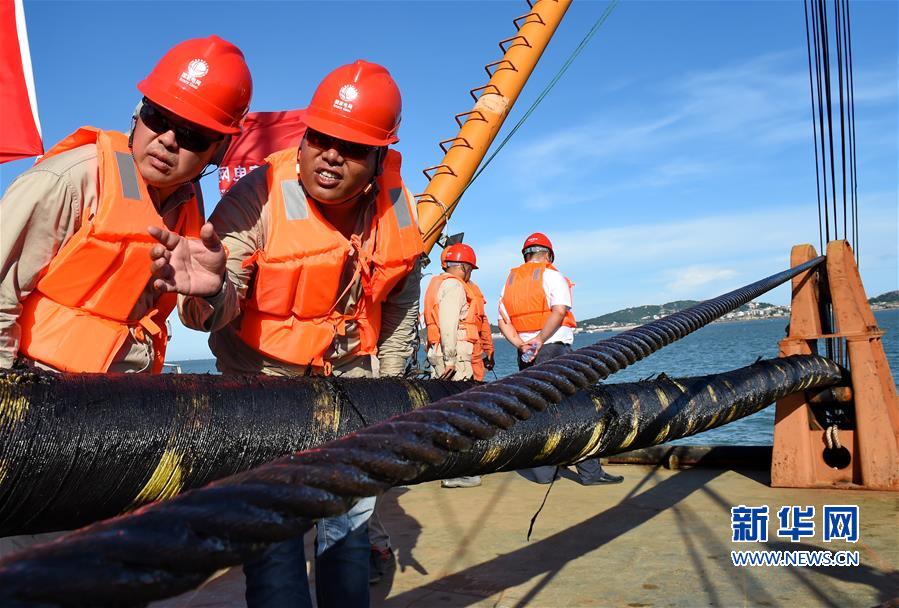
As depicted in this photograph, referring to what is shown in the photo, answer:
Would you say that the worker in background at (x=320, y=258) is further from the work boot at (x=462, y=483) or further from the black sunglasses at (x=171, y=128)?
the work boot at (x=462, y=483)

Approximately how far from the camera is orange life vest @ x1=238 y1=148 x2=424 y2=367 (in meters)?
2.81

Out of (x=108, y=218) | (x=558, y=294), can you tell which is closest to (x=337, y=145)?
(x=108, y=218)

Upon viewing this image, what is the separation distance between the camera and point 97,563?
822 mm

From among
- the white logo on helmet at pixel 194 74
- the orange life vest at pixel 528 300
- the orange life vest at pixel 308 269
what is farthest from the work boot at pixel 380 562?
the orange life vest at pixel 528 300

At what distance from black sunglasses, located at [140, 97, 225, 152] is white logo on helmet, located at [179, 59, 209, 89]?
0.13 m

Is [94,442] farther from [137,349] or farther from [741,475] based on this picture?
[741,475]

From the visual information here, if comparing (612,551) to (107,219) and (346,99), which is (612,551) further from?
(107,219)

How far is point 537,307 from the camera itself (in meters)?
Result: 7.11

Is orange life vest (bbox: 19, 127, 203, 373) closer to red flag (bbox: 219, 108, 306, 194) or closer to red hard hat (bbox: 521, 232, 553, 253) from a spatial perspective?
red flag (bbox: 219, 108, 306, 194)

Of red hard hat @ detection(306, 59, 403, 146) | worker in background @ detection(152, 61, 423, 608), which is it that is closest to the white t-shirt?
worker in background @ detection(152, 61, 423, 608)

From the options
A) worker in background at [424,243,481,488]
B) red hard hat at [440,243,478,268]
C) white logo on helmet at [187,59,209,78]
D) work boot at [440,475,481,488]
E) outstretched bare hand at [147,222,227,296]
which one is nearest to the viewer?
outstretched bare hand at [147,222,227,296]

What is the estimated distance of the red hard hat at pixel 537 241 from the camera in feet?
24.7

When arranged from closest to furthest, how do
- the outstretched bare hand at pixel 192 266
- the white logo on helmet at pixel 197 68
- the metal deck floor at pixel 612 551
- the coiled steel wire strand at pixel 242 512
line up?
the coiled steel wire strand at pixel 242 512 < the outstretched bare hand at pixel 192 266 < the white logo on helmet at pixel 197 68 < the metal deck floor at pixel 612 551

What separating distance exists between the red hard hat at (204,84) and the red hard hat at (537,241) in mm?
5041
